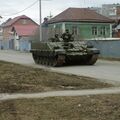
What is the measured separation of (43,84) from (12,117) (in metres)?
6.65

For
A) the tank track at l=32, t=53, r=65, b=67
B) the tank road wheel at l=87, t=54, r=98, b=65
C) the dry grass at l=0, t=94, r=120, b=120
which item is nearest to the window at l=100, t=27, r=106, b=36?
the tank track at l=32, t=53, r=65, b=67

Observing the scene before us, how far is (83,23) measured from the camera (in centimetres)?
6881

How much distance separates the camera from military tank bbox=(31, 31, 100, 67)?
98.3 ft

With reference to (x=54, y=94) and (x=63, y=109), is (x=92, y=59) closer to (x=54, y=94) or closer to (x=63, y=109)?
(x=54, y=94)

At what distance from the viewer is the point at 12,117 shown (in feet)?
31.4

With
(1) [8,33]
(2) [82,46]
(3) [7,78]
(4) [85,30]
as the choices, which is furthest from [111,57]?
(1) [8,33]

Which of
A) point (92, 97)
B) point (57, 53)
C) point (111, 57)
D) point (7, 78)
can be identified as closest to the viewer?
point (92, 97)

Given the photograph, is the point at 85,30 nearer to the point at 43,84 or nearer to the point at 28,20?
the point at 28,20

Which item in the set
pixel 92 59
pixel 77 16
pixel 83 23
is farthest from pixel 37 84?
pixel 83 23

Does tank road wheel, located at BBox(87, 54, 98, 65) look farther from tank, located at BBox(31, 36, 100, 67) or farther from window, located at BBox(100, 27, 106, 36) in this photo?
window, located at BBox(100, 27, 106, 36)

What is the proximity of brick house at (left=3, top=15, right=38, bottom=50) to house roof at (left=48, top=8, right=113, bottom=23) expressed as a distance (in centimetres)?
690

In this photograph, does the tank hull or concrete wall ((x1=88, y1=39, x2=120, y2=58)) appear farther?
concrete wall ((x1=88, y1=39, x2=120, y2=58))

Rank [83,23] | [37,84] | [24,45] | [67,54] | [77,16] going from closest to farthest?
[37,84] < [67,54] < [77,16] < [83,23] < [24,45]

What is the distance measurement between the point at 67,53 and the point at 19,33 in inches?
2393
